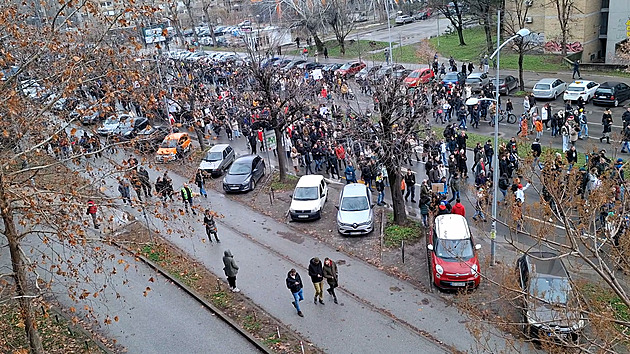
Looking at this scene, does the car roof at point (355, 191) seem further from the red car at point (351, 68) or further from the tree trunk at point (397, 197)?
the red car at point (351, 68)

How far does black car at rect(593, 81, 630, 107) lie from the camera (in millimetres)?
30672

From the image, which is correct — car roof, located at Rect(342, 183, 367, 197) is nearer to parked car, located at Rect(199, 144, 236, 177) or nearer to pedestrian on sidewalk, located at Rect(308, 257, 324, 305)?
pedestrian on sidewalk, located at Rect(308, 257, 324, 305)

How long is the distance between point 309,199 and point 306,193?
1.23ft

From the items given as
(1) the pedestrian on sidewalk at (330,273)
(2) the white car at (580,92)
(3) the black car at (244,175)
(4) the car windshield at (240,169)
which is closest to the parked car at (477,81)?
(2) the white car at (580,92)

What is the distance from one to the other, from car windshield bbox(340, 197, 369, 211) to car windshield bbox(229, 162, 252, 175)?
20.9ft

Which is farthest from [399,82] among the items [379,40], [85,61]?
[379,40]

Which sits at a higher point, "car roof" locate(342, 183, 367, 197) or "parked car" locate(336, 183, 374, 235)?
"car roof" locate(342, 183, 367, 197)

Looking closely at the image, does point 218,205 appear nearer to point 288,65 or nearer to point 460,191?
point 460,191

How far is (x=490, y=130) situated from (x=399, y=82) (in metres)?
12.2

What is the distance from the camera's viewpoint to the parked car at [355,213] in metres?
19.1

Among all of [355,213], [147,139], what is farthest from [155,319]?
[355,213]

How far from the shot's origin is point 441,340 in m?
13.3

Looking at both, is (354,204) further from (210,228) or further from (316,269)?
(316,269)

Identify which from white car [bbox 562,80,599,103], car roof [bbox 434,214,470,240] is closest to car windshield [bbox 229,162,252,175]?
car roof [bbox 434,214,470,240]
